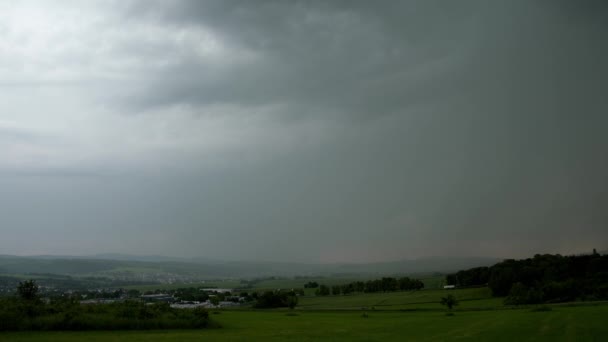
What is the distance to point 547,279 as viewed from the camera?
106500mm

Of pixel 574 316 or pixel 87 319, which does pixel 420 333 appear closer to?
pixel 574 316

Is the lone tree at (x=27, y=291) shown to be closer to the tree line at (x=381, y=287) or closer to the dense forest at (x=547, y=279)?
the dense forest at (x=547, y=279)

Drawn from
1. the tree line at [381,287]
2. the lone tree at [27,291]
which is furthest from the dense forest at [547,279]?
the lone tree at [27,291]

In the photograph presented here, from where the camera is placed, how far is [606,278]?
336ft

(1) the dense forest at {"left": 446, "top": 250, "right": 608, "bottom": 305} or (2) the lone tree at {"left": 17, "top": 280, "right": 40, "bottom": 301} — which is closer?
(2) the lone tree at {"left": 17, "top": 280, "right": 40, "bottom": 301}

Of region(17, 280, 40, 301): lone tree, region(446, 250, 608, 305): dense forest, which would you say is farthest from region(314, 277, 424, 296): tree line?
region(17, 280, 40, 301): lone tree

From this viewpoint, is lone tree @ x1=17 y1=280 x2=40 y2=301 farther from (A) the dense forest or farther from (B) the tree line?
(B) the tree line

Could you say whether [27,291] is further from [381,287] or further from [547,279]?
[381,287]

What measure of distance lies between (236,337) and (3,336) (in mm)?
19476

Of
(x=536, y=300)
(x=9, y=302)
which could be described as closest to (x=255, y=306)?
(x=536, y=300)

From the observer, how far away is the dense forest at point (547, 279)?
3553 inches

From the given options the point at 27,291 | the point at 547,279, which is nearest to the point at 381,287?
the point at 547,279

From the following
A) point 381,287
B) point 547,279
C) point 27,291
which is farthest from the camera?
point 381,287

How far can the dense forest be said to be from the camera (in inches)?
3553
